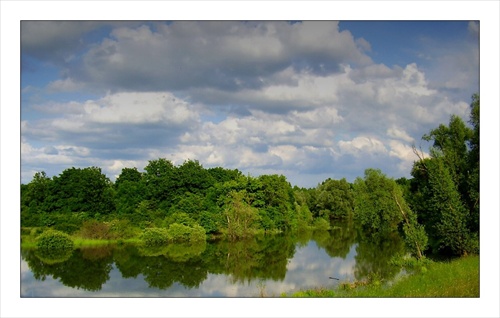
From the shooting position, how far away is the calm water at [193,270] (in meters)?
15.0

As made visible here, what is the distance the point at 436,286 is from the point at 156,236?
13.8m

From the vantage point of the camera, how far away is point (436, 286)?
12.1m

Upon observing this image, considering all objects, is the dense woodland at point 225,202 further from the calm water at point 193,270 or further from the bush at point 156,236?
the calm water at point 193,270

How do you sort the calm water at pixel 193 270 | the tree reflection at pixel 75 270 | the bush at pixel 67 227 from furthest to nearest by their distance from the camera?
the bush at pixel 67 227 < the tree reflection at pixel 75 270 < the calm water at pixel 193 270

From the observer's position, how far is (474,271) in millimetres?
12398

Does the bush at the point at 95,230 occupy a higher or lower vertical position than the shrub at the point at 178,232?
higher

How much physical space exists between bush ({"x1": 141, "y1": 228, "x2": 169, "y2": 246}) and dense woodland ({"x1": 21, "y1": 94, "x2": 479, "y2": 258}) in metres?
0.05

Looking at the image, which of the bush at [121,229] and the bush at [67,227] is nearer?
the bush at [67,227]

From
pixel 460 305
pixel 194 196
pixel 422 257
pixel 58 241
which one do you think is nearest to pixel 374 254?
pixel 422 257

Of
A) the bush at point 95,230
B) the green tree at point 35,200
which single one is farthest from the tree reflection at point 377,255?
the green tree at point 35,200

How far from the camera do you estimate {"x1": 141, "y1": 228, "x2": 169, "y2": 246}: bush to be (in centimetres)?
2174

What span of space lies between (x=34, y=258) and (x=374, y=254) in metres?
16.7

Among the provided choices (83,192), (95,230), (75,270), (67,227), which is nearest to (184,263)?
(95,230)

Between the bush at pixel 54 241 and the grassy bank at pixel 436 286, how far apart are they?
9.67 m
